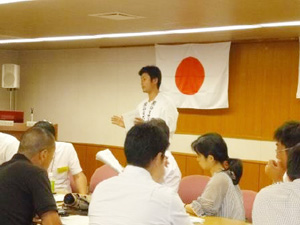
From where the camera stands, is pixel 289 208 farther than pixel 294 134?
No

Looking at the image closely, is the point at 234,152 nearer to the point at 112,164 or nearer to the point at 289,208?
the point at 112,164

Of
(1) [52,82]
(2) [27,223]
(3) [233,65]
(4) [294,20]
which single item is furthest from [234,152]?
(2) [27,223]

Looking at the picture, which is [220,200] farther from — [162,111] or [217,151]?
[162,111]

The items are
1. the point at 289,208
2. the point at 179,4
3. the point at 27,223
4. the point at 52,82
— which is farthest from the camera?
the point at 52,82

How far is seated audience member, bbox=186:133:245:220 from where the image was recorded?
381cm

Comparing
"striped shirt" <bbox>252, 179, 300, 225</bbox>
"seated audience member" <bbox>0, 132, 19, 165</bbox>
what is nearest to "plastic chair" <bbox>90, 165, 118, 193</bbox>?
"seated audience member" <bbox>0, 132, 19, 165</bbox>

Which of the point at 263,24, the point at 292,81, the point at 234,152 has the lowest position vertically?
the point at 234,152

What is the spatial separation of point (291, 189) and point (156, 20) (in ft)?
12.1

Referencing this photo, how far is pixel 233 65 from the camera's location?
743 centimetres

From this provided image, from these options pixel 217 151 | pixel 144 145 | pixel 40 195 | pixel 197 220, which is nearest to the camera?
pixel 144 145

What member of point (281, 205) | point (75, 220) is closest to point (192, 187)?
point (75, 220)

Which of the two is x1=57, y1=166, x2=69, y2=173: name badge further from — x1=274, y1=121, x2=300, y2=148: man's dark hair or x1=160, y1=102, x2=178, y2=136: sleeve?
x1=274, y1=121, x2=300, y2=148: man's dark hair

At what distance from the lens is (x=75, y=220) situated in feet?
11.5

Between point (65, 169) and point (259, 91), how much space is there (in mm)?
3373
